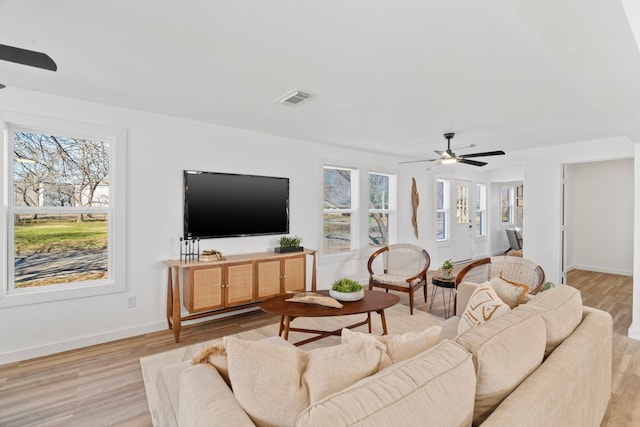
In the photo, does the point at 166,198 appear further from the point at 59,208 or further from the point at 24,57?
the point at 24,57

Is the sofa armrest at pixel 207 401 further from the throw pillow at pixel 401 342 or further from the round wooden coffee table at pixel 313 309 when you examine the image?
the round wooden coffee table at pixel 313 309

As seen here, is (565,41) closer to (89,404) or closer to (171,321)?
(89,404)

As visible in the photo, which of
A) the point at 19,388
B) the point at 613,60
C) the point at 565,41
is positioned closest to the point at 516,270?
the point at 613,60

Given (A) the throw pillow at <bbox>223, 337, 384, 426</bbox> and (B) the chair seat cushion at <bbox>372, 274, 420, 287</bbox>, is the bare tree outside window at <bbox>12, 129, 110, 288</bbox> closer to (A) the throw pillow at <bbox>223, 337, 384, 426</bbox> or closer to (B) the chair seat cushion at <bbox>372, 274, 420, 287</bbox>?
(A) the throw pillow at <bbox>223, 337, 384, 426</bbox>

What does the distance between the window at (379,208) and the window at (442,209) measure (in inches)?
63.9

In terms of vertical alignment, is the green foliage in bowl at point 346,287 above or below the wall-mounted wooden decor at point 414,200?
below

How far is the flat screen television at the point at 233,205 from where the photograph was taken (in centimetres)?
359

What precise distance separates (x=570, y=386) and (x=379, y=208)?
459 cm

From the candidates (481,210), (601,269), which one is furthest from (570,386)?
(481,210)

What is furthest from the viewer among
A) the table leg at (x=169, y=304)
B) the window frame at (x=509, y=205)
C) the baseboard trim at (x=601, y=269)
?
the window frame at (x=509, y=205)

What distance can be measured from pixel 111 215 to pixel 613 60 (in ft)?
13.1

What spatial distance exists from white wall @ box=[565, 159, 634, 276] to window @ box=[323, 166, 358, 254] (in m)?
4.17

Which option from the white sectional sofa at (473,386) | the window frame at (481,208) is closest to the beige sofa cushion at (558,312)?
the white sectional sofa at (473,386)

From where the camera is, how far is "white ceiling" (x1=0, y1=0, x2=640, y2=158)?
60.4 inches
